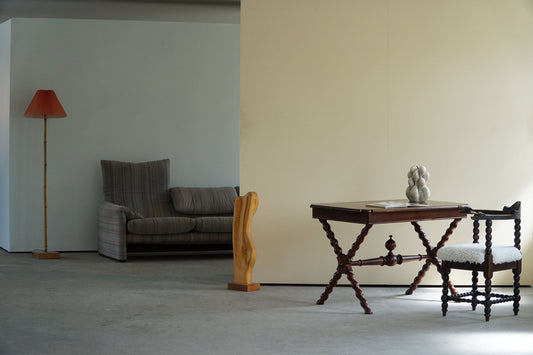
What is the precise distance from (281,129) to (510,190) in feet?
6.64

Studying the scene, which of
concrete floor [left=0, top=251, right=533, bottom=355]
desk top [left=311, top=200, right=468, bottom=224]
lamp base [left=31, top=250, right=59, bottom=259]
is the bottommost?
lamp base [left=31, top=250, right=59, bottom=259]

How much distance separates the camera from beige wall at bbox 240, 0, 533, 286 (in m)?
6.05

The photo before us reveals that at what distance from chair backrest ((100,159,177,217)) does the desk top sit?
3.42m

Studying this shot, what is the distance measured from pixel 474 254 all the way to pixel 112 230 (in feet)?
14.0

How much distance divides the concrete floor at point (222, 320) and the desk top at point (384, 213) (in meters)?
0.65

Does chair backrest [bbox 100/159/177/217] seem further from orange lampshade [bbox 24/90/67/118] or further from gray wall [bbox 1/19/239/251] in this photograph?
orange lampshade [bbox 24/90/67/118]

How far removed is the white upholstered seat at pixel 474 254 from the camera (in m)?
4.70

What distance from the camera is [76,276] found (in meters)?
6.55

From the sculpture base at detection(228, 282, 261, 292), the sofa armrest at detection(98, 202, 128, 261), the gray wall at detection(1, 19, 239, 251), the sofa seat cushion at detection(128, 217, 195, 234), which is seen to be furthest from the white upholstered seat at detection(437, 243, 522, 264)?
the gray wall at detection(1, 19, 239, 251)

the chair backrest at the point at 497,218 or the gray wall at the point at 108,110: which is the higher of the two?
the gray wall at the point at 108,110

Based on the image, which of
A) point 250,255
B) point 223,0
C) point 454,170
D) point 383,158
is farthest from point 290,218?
point 223,0

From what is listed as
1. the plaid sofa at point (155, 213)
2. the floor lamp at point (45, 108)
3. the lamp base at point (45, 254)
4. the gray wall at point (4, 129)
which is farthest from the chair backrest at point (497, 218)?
the gray wall at point (4, 129)

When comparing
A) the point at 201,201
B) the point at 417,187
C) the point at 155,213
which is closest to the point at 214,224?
A: the point at 201,201

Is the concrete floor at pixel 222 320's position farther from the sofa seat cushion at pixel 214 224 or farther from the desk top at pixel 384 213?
the sofa seat cushion at pixel 214 224
